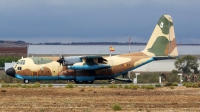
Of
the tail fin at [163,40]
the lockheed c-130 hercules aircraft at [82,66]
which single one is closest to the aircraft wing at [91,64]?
the lockheed c-130 hercules aircraft at [82,66]

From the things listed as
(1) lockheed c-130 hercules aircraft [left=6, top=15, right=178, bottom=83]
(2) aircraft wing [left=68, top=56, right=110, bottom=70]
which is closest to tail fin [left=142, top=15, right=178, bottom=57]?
(1) lockheed c-130 hercules aircraft [left=6, top=15, right=178, bottom=83]

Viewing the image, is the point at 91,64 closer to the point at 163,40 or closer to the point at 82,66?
the point at 82,66

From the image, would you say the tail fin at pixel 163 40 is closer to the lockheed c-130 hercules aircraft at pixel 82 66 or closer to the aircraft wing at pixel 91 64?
the lockheed c-130 hercules aircraft at pixel 82 66

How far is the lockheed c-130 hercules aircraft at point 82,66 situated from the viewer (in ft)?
188

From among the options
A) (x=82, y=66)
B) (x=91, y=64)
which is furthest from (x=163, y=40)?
(x=82, y=66)

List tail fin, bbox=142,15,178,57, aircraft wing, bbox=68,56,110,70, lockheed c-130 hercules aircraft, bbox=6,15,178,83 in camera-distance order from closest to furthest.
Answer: aircraft wing, bbox=68,56,110,70 → lockheed c-130 hercules aircraft, bbox=6,15,178,83 → tail fin, bbox=142,15,178,57

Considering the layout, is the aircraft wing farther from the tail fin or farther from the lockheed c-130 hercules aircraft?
the tail fin

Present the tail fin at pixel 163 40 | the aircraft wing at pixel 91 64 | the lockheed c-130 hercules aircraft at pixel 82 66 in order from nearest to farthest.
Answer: the aircraft wing at pixel 91 64
the lockheed c-130 hercules aircraft at pixel 82 66
the tail fin at pixel 163 40

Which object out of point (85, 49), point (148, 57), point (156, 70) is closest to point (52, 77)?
point (148, 57)

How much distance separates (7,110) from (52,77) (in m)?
29.9

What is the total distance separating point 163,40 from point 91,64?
8.01m

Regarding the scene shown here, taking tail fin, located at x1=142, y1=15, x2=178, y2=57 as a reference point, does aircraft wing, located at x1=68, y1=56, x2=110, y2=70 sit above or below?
below

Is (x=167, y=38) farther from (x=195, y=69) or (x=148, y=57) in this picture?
(x=195, y=69)

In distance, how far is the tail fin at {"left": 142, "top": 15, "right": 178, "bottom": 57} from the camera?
59.3 metres
